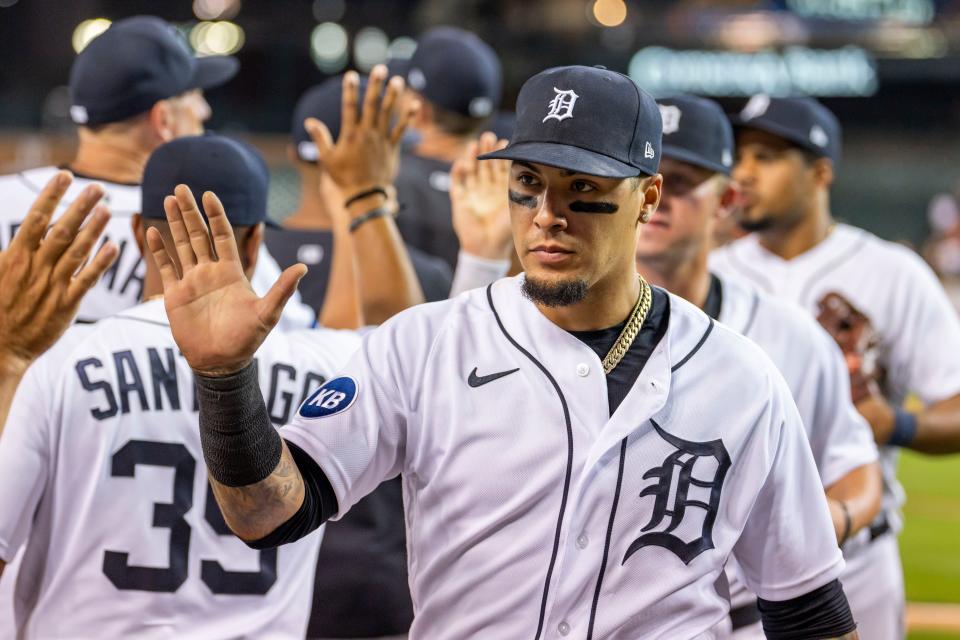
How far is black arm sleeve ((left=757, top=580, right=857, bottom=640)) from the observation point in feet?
9.05

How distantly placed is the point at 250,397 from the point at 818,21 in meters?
20.1

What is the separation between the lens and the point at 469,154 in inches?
155

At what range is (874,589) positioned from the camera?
4574mm

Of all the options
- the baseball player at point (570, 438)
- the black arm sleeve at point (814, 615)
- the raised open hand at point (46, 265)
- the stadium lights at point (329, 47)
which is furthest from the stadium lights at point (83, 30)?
the black arm sleeve at point (814, 615)

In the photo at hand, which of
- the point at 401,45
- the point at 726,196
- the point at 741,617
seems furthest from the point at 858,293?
the point at 401,45

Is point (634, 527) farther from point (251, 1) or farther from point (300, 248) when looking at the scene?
point (251, 1)

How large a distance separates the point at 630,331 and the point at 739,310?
1144mm

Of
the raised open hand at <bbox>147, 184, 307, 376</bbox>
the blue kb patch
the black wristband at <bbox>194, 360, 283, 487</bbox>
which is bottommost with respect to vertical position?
the blue kb patch

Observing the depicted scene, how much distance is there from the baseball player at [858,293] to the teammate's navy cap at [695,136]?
0.92m

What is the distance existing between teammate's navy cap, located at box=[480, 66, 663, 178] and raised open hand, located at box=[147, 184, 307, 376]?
1.83 feet

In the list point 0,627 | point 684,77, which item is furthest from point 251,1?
point 0,627

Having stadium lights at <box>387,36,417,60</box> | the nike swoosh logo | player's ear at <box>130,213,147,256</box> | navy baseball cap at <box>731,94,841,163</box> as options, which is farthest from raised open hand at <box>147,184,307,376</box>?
stadium lights at <box>387,36,417,60</box>

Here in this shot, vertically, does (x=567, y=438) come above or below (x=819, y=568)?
above

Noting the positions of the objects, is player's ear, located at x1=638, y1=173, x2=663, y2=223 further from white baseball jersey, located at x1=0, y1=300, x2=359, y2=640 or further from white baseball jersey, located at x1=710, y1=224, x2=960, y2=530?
white baseball jersey, located at x1=710, y1=224, x2=960, y2=530
